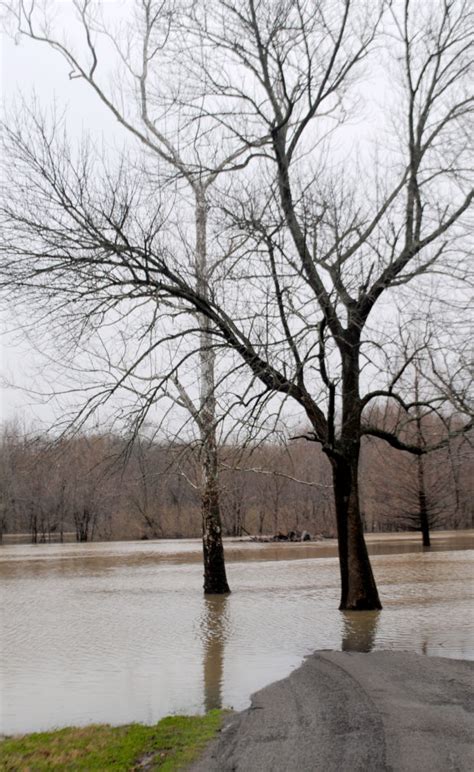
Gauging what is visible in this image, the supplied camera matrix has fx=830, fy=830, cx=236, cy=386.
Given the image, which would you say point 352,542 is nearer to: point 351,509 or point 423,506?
point 351,509

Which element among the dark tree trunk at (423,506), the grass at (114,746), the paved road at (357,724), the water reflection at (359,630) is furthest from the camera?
the dark tree trunk at (423,506)

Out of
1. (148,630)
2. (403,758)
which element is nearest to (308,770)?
(403,758)

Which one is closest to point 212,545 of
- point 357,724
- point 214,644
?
point 214,644

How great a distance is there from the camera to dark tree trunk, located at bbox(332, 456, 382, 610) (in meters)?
13.8

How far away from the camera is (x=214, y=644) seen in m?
12.1

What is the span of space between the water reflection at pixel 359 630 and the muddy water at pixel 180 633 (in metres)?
0.03

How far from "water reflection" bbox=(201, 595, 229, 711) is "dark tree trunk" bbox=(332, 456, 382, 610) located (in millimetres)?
2220

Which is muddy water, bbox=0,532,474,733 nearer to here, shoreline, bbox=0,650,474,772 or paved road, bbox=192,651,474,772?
shoreline, bbox=0,650,474,772

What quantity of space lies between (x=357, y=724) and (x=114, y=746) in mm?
1894

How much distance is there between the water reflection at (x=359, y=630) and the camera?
11156 millimetres

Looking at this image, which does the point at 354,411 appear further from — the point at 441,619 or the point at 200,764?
the point at 200,764

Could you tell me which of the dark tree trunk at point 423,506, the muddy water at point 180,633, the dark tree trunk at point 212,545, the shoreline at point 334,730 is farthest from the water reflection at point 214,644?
the dark tree trunk at point 423,506

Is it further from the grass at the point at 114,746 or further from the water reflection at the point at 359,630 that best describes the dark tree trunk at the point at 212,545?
the grass at the point at 114,746

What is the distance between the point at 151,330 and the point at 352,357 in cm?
394
